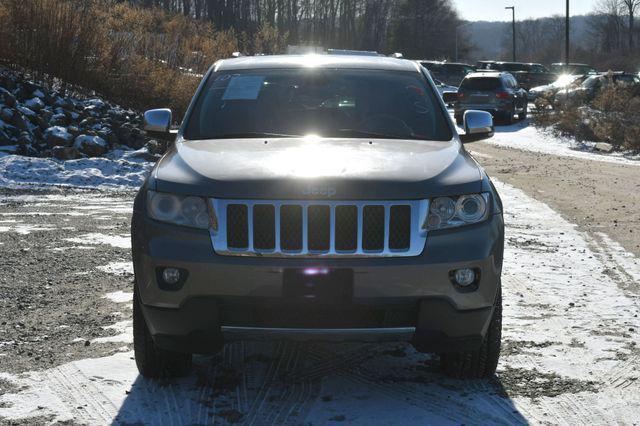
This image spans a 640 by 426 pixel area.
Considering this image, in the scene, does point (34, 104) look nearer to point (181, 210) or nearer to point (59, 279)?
point (59, 279)

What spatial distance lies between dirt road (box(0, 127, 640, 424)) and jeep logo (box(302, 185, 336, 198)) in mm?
1001

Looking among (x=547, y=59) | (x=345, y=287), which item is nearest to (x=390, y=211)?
(x=345, y=287)

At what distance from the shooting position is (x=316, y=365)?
498 cm

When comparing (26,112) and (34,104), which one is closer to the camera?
(26,112)

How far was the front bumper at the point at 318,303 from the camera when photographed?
4.05m

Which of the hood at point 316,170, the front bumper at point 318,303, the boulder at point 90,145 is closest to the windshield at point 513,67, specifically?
the boulder at point 90,145

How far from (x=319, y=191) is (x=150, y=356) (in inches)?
49.7

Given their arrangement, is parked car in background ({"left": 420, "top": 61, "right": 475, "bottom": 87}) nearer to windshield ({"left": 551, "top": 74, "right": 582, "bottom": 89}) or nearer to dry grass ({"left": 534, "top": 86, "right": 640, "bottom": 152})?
windshield ({"left": 551, "top": 74, "right": 582, "bottom": 89})

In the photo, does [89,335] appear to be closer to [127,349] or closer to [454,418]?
[127,349]

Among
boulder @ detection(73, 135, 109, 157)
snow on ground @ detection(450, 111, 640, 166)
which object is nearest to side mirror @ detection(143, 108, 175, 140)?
boulder @ detection(73, 135, 109, 157)

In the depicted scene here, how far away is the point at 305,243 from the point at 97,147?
491 inches

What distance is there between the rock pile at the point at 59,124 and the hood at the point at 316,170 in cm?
1125

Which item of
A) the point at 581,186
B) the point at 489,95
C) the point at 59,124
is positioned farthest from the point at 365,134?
the point at 489,95

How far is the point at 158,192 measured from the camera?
437cm
